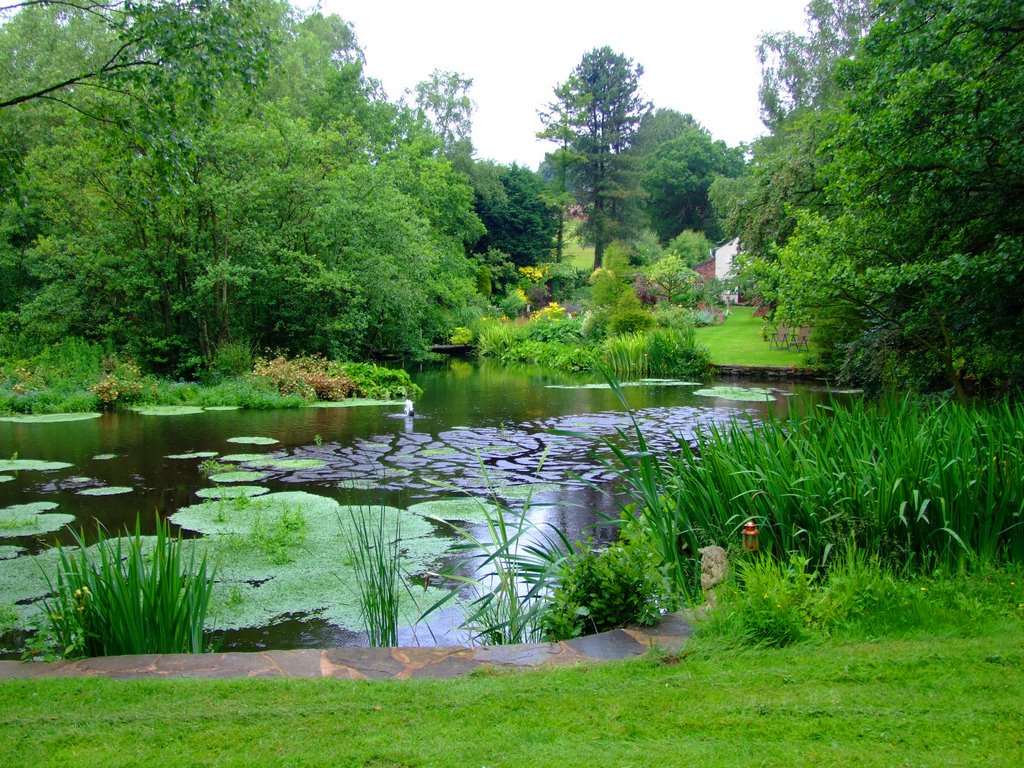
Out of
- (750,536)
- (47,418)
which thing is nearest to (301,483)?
(750,536)

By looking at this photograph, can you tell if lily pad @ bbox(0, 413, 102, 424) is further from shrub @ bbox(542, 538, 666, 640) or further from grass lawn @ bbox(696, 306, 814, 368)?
grass lawn @ bbox(696, 306, 814, 368)

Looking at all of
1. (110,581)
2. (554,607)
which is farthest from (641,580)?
(110,581)

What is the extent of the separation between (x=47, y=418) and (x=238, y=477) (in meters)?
5.78

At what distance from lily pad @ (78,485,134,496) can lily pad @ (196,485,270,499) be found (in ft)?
2.29

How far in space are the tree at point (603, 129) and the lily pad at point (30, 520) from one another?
Result: 36818 mm

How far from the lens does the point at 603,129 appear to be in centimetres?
4247

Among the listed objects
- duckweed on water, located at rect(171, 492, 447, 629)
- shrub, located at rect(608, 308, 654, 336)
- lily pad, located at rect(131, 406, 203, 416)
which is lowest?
duckweed on water, located at rect(171, 492, 447, 629)

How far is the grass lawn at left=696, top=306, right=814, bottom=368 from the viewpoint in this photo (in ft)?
65.3

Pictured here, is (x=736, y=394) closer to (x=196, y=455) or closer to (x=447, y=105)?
(x=196, y=455)

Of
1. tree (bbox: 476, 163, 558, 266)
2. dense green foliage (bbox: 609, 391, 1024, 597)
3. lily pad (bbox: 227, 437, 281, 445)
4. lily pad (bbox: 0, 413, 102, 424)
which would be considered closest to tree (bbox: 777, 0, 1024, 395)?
dense green foliage (bbox: 609, 391, 1024, 597)

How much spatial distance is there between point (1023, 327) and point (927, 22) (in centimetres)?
270

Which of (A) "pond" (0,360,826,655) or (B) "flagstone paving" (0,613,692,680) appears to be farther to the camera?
(A) "pond" (0,360,826,655)

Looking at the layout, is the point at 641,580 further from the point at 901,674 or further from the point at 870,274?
the point at 870,274

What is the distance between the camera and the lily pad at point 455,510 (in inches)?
251
